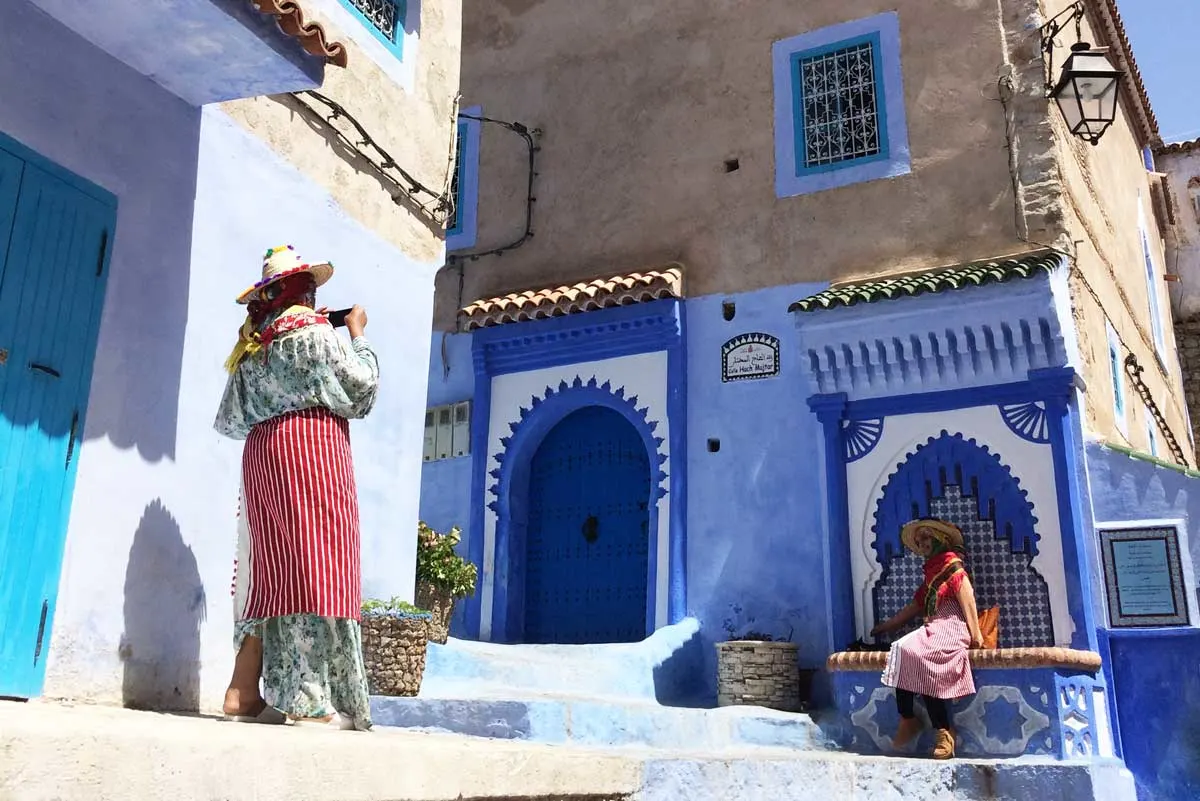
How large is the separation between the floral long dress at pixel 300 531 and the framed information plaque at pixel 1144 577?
596 centimetres

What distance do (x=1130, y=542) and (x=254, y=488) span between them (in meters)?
6.48

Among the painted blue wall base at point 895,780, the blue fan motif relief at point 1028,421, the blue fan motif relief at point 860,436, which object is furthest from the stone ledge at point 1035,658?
the blue fan motif relief at point 860,436

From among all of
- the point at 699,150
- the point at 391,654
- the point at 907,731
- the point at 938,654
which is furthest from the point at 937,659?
the point at 699,150

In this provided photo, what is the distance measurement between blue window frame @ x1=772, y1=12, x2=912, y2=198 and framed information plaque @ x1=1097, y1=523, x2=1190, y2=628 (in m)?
3.70

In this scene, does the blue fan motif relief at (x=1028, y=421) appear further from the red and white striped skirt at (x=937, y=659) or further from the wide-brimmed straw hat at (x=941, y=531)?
the red and white striped skirt at (x=937, y=659)

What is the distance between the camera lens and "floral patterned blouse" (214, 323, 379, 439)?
4.12 meters

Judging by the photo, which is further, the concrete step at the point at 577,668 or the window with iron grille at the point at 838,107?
the window with iron grille at the point at 838,107

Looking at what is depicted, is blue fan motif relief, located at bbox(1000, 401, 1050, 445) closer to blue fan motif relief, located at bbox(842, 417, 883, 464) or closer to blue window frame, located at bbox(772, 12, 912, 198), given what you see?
blue fan motif relief, located at bbox(842, 417, 883, 464)

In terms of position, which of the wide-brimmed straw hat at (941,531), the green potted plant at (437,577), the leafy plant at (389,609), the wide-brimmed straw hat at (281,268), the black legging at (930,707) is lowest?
the black legging at (930,707)

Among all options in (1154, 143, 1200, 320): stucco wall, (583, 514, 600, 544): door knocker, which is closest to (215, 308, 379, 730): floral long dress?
(583, 514, 600, 544): door knocker

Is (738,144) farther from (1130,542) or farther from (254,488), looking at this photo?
(254,488)

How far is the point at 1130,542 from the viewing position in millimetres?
7867

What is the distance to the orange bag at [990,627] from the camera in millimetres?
7512

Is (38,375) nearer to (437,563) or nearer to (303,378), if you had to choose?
(303,378)
